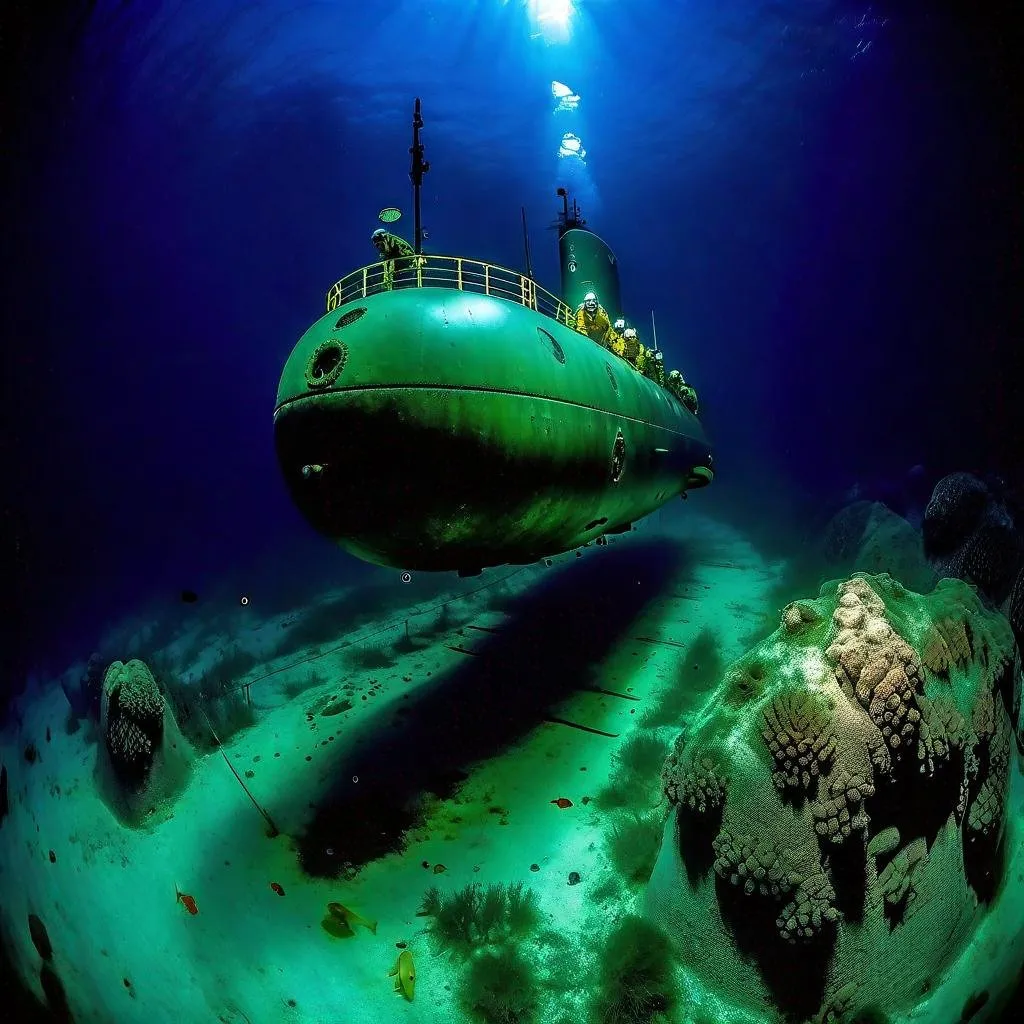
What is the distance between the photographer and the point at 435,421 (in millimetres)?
4605

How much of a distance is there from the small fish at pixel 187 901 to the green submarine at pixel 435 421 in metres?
4.17

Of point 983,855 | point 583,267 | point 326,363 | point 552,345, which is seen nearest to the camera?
point 983,855

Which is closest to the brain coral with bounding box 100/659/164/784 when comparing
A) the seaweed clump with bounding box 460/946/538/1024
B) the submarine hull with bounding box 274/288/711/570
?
the submarine hull with bounding box 274/288/711/570

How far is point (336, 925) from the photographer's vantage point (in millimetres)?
4605

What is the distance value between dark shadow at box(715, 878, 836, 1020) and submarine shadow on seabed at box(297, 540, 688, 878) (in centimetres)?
386

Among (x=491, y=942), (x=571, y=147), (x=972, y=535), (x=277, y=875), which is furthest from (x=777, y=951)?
(x=571, y=147)

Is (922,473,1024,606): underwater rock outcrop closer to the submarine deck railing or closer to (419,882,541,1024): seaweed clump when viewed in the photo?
(419,882,541,1024): seaweed clump

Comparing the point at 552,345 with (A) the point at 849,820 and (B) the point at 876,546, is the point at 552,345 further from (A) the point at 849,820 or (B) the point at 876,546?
(B) the point at 876,546

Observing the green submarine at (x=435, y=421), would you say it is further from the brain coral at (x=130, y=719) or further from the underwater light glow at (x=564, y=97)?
the underwater light glow at (x=564, y=97)

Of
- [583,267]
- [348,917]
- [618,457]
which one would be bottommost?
[348,917]

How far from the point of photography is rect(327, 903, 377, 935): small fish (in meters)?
4.59

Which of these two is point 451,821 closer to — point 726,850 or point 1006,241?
point 726,850

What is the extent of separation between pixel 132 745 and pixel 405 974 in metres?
5.23

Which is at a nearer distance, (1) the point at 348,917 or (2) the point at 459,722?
(1) the point at 348,917
